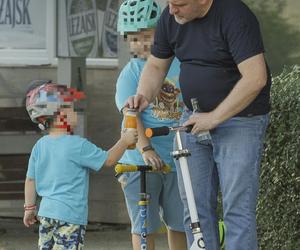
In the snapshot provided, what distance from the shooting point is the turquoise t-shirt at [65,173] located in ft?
18.5

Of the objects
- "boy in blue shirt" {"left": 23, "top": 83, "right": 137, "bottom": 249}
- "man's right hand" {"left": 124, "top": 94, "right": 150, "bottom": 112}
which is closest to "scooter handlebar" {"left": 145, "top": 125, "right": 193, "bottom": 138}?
"man's right hand" {"left": 124, "top": 94, "right": 150, "bottom": 112}

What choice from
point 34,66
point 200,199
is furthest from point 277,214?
point 34,66

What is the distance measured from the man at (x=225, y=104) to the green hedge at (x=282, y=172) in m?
1.21

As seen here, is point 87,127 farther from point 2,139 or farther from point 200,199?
point 200,199

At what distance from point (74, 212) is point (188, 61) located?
112 cm

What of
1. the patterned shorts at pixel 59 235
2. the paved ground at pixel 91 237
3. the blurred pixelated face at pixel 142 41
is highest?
the blurred pixelated face at pixel 142 41

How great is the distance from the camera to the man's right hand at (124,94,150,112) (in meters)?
5.35

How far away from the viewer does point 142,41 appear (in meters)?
5.95

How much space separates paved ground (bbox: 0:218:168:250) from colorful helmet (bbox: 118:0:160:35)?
285 cm

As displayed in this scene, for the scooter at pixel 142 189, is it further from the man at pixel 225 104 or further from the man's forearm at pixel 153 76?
the man's forearm at pixel 153 76

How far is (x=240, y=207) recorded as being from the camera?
16.3 feet

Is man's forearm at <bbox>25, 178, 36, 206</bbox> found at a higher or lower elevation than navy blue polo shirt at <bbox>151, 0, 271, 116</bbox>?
lower

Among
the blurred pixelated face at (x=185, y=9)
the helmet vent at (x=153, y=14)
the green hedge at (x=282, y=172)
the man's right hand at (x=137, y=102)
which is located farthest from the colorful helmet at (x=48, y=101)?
the green hedge at (x=282, y=172)

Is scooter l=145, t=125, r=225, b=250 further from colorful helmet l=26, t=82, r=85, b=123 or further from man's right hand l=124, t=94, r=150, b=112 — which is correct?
colorful helmet l=26, t=82, r=85, b=123
